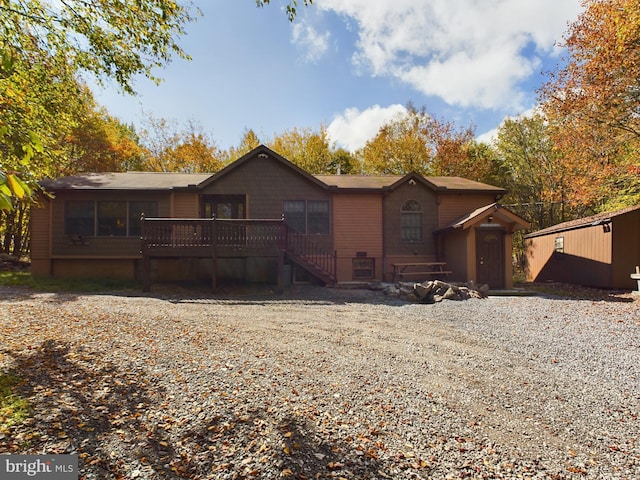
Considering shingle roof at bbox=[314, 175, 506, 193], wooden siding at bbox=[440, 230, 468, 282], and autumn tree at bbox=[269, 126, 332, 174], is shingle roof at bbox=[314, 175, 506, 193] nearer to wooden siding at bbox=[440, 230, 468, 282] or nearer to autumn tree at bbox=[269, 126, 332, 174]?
wooden siding at bbox=[440, 230, 468, 282]

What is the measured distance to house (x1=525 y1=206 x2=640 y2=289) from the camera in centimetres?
1237

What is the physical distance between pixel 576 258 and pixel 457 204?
17.8 ft

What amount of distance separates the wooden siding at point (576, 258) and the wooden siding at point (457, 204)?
385 centimetres

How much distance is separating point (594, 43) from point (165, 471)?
1883 cm

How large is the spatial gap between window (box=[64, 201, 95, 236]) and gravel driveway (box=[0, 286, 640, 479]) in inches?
276

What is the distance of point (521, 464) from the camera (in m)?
2.91

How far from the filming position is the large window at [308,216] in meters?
14.0

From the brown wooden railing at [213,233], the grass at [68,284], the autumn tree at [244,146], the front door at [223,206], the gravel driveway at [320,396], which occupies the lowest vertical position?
the gravel driveway at [320,396]

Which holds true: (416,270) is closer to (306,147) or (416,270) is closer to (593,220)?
(593,220)

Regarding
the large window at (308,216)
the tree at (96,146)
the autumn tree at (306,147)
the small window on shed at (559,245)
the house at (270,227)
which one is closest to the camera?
the house at (270,227)

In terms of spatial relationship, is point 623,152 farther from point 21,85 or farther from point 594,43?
point 21,85

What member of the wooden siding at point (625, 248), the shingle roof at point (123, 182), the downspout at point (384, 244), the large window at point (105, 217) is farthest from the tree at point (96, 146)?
the wooden siding at point (625, 248)

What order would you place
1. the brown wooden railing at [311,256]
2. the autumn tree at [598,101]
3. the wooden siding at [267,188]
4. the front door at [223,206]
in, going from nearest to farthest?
1. the brown wooden railing at [311,256]
2. the autumn tree at [598,101]
3. the wooden siding at [267,188]
4. the front door at [223,206]

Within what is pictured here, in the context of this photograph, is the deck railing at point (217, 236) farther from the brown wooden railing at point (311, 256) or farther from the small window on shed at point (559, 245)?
the small window on shed at point (559, 245)
